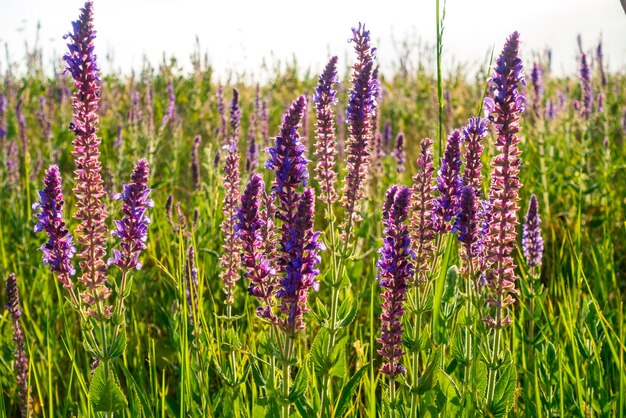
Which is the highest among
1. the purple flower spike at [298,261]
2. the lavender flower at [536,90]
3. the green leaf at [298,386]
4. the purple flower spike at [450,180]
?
the lavender flower at [536,90]

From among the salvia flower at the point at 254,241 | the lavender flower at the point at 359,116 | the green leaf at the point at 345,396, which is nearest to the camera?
the salvia flower at the point at 254,241

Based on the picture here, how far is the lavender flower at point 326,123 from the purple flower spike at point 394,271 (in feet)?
2.44

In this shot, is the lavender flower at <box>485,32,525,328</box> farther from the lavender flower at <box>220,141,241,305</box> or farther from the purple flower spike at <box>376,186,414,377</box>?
the lavender flower at <box>220,141,241,305</box>

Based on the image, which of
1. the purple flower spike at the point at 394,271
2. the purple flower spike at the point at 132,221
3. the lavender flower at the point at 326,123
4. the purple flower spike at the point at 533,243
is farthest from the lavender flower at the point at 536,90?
the purple flower spike at the point at 132,221

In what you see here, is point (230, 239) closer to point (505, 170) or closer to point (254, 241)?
point (254, 241)

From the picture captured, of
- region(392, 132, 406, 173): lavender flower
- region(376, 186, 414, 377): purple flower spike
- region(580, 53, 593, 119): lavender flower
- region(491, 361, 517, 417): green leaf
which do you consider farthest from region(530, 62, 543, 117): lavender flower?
region(376, 186, 414, 377): purple flower spike

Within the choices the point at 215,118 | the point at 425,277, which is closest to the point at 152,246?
the point at 425,277

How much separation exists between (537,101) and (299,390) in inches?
207

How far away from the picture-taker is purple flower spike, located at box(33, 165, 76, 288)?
2.31 m

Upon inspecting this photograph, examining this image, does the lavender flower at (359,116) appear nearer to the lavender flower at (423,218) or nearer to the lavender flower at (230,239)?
the lavender flower at (423,218)

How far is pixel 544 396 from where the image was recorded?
2773mm

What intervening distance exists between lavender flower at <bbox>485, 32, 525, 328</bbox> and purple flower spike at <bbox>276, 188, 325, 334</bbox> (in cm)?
64

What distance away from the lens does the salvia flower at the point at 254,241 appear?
6.74 ft

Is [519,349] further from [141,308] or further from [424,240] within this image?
[141,308]
